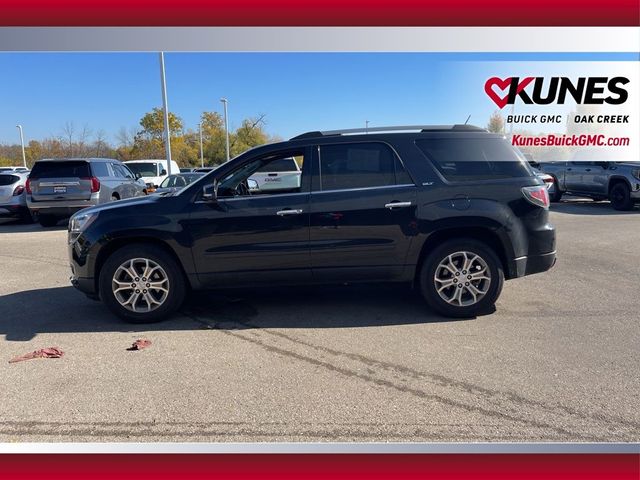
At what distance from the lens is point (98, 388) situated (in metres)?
3.44

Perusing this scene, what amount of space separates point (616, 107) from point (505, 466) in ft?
12.0

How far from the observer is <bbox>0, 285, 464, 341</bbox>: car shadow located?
4.69 meters

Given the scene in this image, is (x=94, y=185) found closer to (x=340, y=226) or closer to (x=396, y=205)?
(x=340, y=226)

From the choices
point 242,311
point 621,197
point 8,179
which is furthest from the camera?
point 621,197

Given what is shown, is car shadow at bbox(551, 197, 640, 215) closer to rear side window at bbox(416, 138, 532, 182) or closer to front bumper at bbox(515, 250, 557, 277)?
front bumper at bbox(515, 250, 557, 277)

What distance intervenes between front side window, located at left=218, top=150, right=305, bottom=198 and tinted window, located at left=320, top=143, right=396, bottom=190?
0.89ft

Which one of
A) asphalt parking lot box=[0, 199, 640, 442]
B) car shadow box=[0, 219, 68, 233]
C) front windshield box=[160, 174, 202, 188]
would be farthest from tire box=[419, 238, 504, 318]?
front windshield box=[160, 174, 202, 188]

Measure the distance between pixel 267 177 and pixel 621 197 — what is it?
13725 mm

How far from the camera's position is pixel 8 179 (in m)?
13.3

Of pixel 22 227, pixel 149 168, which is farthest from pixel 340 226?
pixel 149 168

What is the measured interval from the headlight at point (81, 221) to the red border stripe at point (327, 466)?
8.30 feet

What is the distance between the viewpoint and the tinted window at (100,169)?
12092 millimetres

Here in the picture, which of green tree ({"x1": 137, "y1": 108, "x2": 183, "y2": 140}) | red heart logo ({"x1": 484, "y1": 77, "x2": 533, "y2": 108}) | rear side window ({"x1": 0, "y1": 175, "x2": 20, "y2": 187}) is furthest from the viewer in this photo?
green tree ({"x1": 137, "y1": 108, "x2": 183, "y2": 140})

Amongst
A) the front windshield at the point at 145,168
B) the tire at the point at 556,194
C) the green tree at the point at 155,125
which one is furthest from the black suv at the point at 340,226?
the green tree at the point at 155,125
